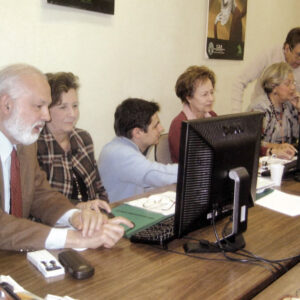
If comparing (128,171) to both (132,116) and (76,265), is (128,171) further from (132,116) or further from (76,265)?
(76,265)

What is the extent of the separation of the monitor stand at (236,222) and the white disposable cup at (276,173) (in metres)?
0.83

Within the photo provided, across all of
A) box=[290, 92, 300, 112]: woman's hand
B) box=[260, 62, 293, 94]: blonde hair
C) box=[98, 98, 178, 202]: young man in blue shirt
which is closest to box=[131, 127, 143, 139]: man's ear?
box=[98, 98, 178, 202]: young man in blue shirt

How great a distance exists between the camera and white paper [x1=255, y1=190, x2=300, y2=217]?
5.63 ft

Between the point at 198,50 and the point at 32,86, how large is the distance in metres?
2.20

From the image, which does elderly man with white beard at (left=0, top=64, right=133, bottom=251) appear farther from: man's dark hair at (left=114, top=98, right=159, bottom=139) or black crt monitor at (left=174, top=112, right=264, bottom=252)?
man's dark hair at (left=114, top=98, right=159, bottom=139)

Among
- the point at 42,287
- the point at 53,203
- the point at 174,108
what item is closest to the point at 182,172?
the point at 42,287

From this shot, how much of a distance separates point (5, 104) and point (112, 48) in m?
1.29

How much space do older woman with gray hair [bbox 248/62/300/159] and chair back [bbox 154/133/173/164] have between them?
0.89 metres

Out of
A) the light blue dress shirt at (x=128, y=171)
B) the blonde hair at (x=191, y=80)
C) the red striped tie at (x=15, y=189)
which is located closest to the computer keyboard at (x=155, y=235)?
the red striped tie at (x=15, y=189)

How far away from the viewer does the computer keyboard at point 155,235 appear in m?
1.31

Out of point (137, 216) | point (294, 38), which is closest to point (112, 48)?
point (137, 216)

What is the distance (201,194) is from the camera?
1221mm

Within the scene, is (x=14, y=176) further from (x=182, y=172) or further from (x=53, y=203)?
(x=182, y=172)

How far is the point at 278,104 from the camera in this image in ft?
10.6
